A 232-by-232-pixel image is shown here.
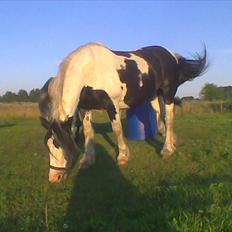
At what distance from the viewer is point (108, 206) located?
5.96m

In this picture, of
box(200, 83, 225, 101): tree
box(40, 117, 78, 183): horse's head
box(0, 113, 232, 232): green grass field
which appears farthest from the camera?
box(200, 83, 225, 101): tree

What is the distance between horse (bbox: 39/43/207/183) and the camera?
7539 mm

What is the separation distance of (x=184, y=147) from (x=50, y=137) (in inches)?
164

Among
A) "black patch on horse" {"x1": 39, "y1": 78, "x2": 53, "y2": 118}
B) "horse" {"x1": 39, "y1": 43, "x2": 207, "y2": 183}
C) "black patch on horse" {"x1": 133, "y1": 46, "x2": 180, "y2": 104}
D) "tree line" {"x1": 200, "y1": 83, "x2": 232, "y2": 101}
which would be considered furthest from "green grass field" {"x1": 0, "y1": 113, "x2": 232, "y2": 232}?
"tree line" {"x1": 200, "y1": 83, "x2": 232, "y2": 101}

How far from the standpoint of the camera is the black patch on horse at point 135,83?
936cm

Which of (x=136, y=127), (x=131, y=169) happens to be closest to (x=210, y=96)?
(x=136, y=127)

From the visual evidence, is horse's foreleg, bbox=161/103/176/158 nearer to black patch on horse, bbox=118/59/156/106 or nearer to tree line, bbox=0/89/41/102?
black patch on horse, bbox=118/59/156/106

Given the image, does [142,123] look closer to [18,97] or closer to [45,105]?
[45,105]

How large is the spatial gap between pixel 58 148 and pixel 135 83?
2.79 meters

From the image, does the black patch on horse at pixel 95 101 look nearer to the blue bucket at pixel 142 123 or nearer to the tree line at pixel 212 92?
the blue bucket at pixel 142 123

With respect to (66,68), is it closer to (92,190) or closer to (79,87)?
(79,87)

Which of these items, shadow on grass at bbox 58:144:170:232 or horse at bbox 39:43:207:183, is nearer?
shadow on grass at bbox 58:144:170:232

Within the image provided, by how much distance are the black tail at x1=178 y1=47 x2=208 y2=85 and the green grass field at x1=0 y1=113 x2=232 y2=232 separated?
5.82 ft

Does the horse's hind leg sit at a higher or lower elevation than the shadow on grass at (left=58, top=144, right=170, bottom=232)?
higher
